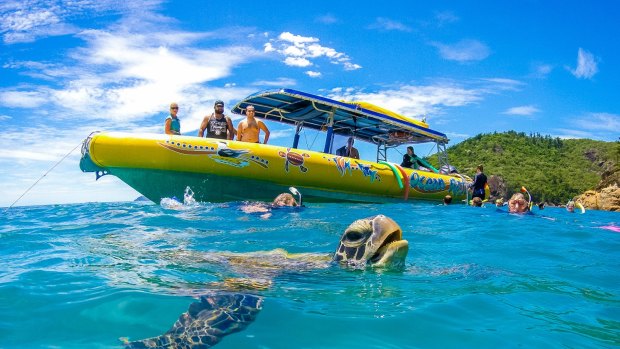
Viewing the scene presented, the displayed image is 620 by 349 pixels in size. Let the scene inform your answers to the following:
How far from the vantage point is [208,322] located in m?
2.36

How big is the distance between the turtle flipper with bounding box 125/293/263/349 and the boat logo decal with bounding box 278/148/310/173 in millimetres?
8411

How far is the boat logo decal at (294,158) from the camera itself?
11.1m

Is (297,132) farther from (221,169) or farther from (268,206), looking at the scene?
(268,206)

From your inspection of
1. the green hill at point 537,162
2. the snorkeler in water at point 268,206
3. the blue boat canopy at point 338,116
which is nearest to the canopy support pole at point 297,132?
the blue boat canopy at point 338,116

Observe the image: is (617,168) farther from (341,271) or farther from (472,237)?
(341,271)

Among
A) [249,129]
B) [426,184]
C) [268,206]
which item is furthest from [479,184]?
[268,206]

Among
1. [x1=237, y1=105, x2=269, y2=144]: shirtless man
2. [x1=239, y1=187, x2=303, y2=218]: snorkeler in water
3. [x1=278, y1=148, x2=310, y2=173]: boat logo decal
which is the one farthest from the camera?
[x1=237, y1=105, x2=269, y2=144]: shirtless man

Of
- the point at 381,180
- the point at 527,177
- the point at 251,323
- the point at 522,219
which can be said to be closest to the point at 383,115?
the point at 381,180

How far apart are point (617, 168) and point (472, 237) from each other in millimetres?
52225

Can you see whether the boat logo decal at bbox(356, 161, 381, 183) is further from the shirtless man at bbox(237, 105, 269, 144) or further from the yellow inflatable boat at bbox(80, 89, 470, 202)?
the shirtless man at bbox(237, 105, 269, 144)

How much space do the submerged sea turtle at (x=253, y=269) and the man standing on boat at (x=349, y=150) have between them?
9378 mm

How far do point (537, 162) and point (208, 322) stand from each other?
9439 cm

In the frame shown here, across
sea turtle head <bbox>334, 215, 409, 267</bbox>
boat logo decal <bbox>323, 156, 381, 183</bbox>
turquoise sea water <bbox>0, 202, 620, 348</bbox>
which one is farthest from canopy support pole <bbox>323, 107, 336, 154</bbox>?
sea turtle head <bbox>334, 215, 409, 267</bbox>

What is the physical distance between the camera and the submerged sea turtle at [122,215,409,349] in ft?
7.32
